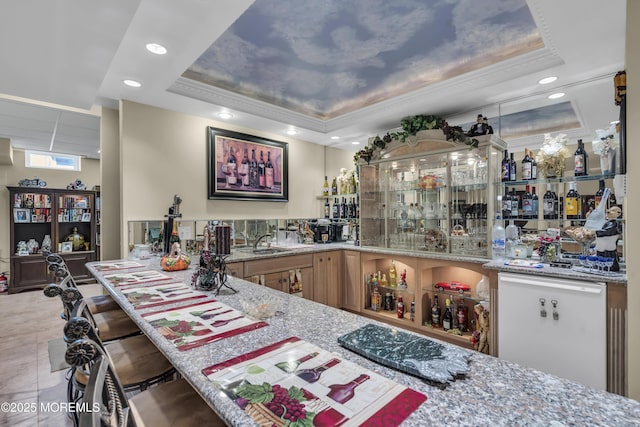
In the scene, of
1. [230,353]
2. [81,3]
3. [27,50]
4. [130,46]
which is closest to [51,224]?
[27,50]

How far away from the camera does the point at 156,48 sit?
2119 millimetres

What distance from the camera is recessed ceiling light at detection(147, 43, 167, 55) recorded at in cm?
208

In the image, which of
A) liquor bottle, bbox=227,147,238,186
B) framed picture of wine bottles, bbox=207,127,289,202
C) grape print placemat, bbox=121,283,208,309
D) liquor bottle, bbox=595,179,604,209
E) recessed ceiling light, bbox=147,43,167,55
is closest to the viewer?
Result: grape print placemat, bbox=121,283,208,309

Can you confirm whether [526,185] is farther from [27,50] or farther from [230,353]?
[27,50]

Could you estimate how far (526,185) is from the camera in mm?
2676

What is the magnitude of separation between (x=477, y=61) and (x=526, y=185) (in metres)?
1.19

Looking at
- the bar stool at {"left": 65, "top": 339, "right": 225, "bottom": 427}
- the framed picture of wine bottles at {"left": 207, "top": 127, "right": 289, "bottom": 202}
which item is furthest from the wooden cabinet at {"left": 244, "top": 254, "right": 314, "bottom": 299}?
the bar stool at {"left": 65, "top": 339, "right": 225, "bottom": 427}

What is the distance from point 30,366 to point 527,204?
4650 millimetres

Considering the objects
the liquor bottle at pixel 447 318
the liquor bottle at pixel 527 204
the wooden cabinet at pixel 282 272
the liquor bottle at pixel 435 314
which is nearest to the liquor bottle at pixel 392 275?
the liquor bottle at pixel 435 314

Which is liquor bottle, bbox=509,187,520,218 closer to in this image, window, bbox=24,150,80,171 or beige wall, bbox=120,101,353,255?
beige wall, bbox=120,101,353,255

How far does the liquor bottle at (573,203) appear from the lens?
237 centimetres

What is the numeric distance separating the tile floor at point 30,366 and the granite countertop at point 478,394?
1819mm

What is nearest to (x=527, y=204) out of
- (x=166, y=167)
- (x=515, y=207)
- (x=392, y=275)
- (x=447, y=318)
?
(x=515, y=207)

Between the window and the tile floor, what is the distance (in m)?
2.79
